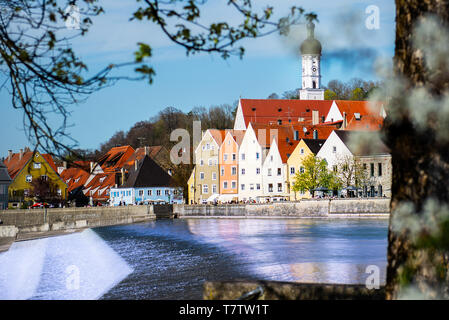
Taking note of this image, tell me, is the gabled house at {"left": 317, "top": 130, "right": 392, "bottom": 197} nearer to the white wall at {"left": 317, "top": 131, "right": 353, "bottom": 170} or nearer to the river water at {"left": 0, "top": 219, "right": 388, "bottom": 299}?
the white wall at {"left": 317, "top": 131, "right": 353, "bottom": 170}

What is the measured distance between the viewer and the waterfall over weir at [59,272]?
1795 centimetres

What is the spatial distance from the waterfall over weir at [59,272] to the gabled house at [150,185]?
192 feet

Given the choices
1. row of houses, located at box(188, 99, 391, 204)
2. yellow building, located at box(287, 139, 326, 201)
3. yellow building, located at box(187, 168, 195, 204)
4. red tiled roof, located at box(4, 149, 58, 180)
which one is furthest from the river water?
yellow building, located at box(187, 168, 195, 204)

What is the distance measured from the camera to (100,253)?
3169cm

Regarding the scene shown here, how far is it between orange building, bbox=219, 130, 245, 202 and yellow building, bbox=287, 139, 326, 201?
1028cm

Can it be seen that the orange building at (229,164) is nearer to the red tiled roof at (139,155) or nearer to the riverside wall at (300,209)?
the riverside wall at (300,209)

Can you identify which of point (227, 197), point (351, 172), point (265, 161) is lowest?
point (227, 197)

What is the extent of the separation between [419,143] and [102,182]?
107301 millimetres

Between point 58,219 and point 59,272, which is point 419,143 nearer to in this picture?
point 59,272

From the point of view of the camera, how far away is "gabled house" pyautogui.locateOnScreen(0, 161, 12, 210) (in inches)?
3076

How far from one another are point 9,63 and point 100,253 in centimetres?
2498

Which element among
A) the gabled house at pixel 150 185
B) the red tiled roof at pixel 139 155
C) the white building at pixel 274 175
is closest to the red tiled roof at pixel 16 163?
the gabled house at pixel 150 185

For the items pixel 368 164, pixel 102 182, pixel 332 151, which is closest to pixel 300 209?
pixel 368 164

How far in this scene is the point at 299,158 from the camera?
77938 mm
